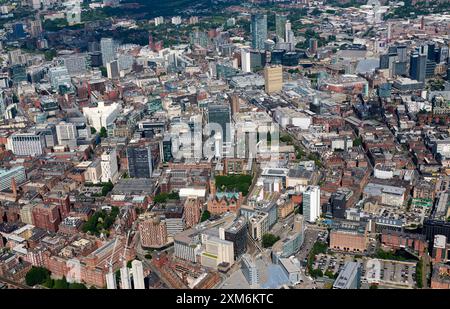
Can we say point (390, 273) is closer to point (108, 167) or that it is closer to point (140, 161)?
point (140, 161)

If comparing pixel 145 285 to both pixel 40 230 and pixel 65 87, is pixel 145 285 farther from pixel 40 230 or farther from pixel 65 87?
pixel 65 87

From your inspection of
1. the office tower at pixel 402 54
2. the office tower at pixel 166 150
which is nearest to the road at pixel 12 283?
the office tower at pixel 166 150

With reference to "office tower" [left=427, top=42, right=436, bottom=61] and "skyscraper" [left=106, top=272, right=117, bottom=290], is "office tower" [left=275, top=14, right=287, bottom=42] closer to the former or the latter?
"office tower" [left=427, top=42, right=436, bottom=61]

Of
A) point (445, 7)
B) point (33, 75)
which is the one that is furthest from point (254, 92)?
point (445, 7)

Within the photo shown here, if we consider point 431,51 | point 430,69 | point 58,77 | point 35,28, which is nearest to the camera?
point 430,69

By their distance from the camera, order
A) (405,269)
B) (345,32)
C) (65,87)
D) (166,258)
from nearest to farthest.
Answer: (405,269) < (166,258) < (65,87) < (345,32)

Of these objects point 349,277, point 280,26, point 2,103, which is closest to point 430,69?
point 280,26

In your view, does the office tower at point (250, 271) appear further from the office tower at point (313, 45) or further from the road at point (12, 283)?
the office tower at point (313, 45)
